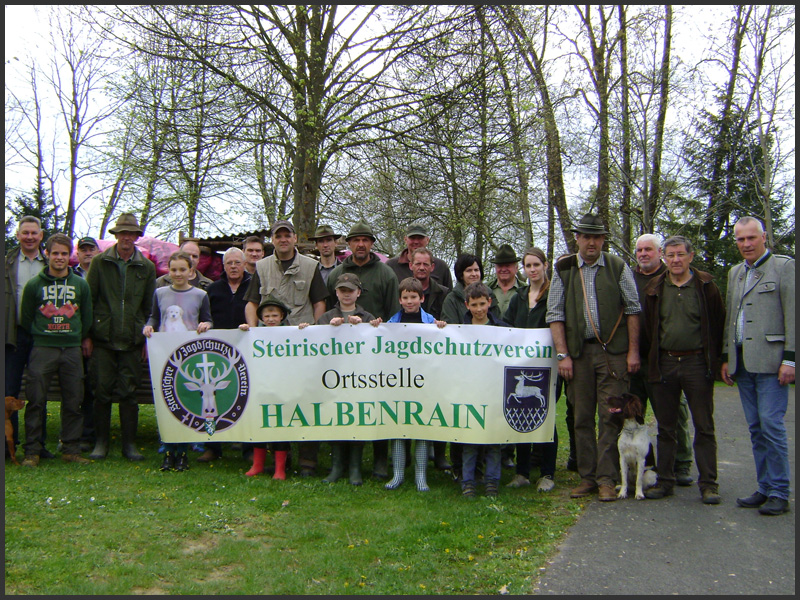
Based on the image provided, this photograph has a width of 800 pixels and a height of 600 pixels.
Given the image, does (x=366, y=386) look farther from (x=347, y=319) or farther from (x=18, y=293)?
(x=18, y=293)

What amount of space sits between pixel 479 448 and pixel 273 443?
6.54 ft

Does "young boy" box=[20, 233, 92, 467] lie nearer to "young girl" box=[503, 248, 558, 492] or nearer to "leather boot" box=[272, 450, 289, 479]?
"leather boot" box=[272, 450, 289, 479]

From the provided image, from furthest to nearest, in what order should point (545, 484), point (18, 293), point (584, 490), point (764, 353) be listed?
point (18, 293), point (545, 484), point (584, 490), point (764, 353)

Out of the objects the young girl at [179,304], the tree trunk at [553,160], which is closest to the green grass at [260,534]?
the young girl at [179,304]

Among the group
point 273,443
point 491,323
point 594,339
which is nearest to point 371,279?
point 491,323

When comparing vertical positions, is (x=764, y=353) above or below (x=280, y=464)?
above

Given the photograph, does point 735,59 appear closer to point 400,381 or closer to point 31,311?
point 400,381

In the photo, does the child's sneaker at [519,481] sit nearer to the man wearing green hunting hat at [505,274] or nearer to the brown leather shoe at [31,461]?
the man wearing green hunting hat at [505,274]

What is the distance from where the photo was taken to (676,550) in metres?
5.02

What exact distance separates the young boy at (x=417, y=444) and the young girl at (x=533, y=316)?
0.92m

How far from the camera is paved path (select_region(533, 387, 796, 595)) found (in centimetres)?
439

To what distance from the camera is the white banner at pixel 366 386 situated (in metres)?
6.62

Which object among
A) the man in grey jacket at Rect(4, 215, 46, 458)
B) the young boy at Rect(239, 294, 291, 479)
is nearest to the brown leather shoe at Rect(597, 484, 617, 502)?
the young boy at Rect(239, 294, 291, 479)

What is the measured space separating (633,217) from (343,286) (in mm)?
19385
